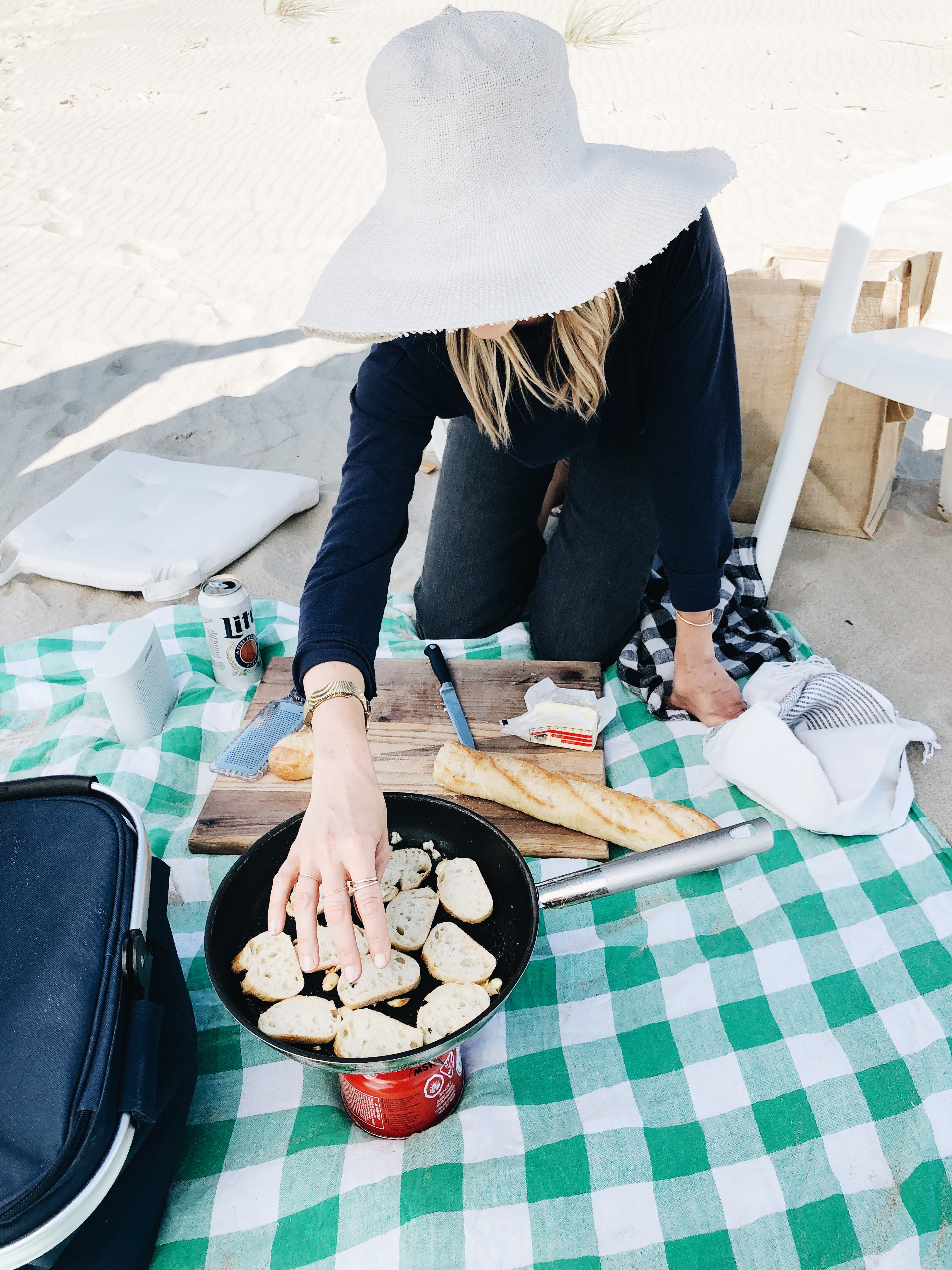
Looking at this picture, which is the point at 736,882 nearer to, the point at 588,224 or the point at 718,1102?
the point at 718,1102

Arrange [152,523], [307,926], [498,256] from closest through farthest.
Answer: [498,256] < [307,926] < [152,523]

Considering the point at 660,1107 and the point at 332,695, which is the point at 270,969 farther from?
the point at 660,1107

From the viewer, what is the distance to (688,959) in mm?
1420

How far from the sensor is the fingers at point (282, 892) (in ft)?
3.51

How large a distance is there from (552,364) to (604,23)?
8.24 meters

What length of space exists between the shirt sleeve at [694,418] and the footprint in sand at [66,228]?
4542 mm

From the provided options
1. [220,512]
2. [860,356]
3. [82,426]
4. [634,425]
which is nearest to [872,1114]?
[634,425]

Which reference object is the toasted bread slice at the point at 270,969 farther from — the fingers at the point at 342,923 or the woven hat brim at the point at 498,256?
the woven hat brim at the point at 498,256

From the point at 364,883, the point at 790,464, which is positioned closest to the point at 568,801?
the point at 364,883

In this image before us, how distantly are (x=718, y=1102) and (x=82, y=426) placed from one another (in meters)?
3.21

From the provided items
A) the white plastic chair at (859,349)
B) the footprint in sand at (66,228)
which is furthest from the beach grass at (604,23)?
the white plastic chair at (859,349)

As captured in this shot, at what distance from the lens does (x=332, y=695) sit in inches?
49.9

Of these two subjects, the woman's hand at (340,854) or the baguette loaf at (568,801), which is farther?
the baguette loaf at (568,801)

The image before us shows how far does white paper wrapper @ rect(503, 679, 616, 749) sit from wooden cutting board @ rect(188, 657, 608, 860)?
18 mm
